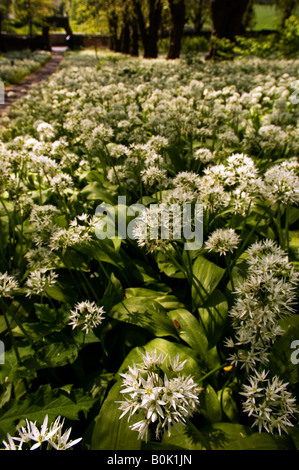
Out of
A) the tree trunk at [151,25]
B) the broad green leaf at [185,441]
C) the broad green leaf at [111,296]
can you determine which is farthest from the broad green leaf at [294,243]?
the tree trunk at [151,25]

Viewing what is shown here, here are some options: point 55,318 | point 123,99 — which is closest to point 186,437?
point 55,318

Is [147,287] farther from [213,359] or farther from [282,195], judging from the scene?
[282,195]

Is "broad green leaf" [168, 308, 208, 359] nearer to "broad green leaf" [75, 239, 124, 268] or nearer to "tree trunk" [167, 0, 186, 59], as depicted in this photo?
"broad green leaf" [75, 239, 124, 268]

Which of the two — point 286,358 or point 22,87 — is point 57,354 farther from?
point 22,87

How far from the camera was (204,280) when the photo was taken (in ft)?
7.70

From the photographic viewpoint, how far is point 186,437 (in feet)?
5.32

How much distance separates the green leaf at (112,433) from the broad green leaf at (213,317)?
2.23 ft

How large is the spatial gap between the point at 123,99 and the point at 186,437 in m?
6.05

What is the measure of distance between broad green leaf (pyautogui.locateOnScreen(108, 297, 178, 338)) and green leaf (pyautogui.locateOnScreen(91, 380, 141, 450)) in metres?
0.52

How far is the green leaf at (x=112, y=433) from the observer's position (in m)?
1.59

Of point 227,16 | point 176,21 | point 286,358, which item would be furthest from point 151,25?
point 286,358

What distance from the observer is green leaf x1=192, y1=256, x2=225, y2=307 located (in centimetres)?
226

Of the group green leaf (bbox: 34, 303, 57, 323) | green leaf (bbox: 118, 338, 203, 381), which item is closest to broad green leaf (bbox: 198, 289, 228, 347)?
green leaf (bbox: 118, 338, 203, 381)

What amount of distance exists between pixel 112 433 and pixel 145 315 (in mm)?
727
